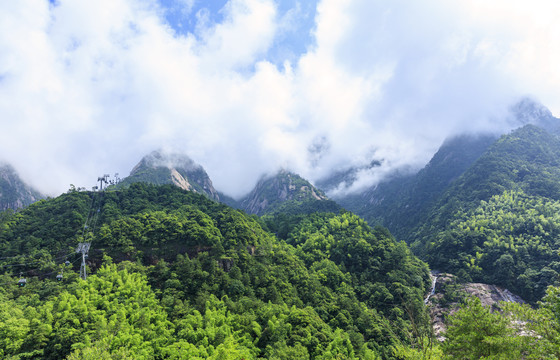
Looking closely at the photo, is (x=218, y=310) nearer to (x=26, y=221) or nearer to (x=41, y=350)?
(x=41, y=350)

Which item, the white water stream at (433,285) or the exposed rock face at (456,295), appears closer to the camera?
the exposed rock face at (456,295)

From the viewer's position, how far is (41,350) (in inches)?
1319

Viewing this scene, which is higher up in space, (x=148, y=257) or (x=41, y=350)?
(x=148, y=257)

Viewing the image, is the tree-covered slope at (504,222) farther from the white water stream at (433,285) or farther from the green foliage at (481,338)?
the green foliage at (481,338)

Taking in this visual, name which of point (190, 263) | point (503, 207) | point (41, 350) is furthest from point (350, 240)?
point (41, 350)

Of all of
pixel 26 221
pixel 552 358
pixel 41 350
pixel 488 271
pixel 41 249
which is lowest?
pixel 552 358

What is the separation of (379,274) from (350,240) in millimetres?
14079

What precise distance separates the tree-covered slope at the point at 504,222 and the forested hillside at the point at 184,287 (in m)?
21.8

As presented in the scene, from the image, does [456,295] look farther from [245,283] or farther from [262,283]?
[245,283]

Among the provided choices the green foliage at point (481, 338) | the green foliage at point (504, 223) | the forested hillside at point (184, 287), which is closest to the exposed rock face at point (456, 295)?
the green foliage at point (504, 223)

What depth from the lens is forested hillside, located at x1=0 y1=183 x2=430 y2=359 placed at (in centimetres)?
3694

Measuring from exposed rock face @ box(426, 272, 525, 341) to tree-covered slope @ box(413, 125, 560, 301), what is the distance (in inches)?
145

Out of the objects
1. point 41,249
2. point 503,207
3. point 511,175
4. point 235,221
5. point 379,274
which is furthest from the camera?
point 511,175

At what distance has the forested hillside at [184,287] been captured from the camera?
1454 inches
